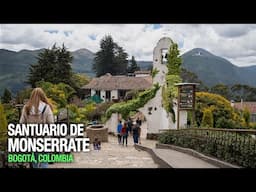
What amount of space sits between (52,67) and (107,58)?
1281 centimetres

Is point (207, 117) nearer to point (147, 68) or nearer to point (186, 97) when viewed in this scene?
point (186, 97)

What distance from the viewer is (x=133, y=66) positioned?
37688 millimetres

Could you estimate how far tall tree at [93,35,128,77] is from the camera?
3344 cm

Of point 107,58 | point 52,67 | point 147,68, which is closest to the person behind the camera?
point 52,67

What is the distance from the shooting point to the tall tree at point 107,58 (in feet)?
110

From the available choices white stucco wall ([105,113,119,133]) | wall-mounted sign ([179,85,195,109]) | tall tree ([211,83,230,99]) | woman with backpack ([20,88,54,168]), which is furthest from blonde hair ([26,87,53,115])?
tall tree ([211,83,230,99])

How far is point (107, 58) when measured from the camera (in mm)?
33750

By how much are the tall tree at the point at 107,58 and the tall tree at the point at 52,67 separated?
36.0ft

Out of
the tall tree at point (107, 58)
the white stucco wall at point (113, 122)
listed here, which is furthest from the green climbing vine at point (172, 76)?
the tall tree at point (107, 58)

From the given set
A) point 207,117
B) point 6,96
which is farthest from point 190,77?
point 6,96
